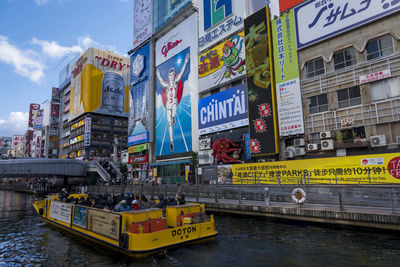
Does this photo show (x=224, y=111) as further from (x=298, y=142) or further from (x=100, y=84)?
(x=100, y=84)

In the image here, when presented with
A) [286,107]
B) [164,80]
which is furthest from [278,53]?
[164,80]

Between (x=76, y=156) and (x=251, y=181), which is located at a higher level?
(x=76, y=156)

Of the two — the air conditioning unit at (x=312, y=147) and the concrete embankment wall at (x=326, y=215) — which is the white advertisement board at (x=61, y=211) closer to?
the concrete embankment wall at (x=326, y=215)

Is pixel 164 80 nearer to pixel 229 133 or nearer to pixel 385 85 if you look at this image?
pixel 229 133

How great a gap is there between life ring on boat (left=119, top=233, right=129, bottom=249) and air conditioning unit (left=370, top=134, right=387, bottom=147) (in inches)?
859

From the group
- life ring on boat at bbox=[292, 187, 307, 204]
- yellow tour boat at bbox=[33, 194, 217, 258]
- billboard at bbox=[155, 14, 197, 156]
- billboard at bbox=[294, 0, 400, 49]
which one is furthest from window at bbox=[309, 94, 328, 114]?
billboard at bbox=[155, 14, 197, 156]

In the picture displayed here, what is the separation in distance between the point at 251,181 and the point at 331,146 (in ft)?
27.8

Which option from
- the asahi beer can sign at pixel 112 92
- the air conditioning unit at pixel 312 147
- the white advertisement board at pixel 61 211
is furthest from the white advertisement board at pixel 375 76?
the asahi beer can sign at pixel 112 92

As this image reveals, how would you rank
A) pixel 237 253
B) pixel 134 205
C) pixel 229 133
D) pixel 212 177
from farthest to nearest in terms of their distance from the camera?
pixel 229 133 < pixel 212 177 < pixel 134 205 < pixel 237 253

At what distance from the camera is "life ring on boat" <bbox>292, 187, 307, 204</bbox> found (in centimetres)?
1596

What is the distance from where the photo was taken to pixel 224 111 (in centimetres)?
4062

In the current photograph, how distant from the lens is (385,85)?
23.5 meters

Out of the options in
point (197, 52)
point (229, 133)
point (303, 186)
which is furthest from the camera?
point (197, 52)

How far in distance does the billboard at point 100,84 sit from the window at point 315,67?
77.5 meters
